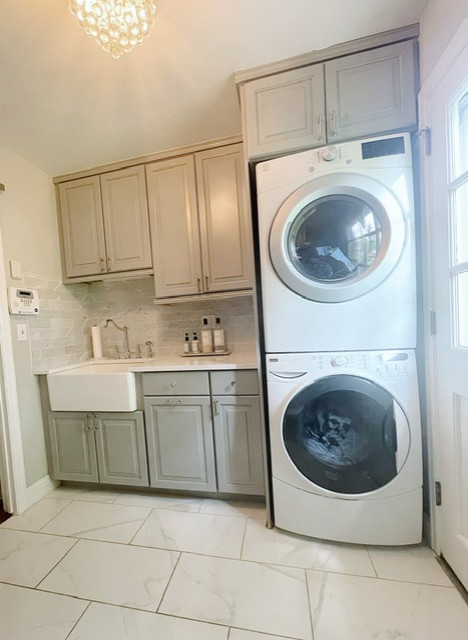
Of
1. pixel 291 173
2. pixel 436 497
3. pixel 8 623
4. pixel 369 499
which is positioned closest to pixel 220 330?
pixel 291 173

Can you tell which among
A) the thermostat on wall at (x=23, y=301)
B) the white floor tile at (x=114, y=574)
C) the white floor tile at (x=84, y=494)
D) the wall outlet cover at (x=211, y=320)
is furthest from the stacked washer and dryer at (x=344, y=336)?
the thermostat on wall at (x=23, y=301)

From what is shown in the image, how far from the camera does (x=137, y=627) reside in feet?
3.19

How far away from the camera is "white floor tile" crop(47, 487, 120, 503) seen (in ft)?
5.80

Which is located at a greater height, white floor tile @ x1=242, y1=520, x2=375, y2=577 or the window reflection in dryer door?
the window reflection in dryer door

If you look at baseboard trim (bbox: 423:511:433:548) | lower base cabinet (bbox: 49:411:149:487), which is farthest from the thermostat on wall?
baseboard trim (bbox: 423:511:433:548)

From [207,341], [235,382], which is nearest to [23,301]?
[207,341]

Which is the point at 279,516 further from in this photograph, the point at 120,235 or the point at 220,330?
the point at 120,235

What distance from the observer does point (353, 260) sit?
1.20 meters

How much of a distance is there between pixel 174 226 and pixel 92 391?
1.27 m

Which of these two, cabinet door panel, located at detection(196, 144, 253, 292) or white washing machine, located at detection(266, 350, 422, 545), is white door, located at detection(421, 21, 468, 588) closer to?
white washing machine, located at detection(266, 350, 422, 545)

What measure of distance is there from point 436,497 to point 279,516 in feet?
2.40

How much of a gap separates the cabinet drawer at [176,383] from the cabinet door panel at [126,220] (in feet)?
2.78

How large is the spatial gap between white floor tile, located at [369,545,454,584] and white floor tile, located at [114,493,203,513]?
0.98m

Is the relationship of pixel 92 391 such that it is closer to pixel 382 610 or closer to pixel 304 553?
pixel 304 553
